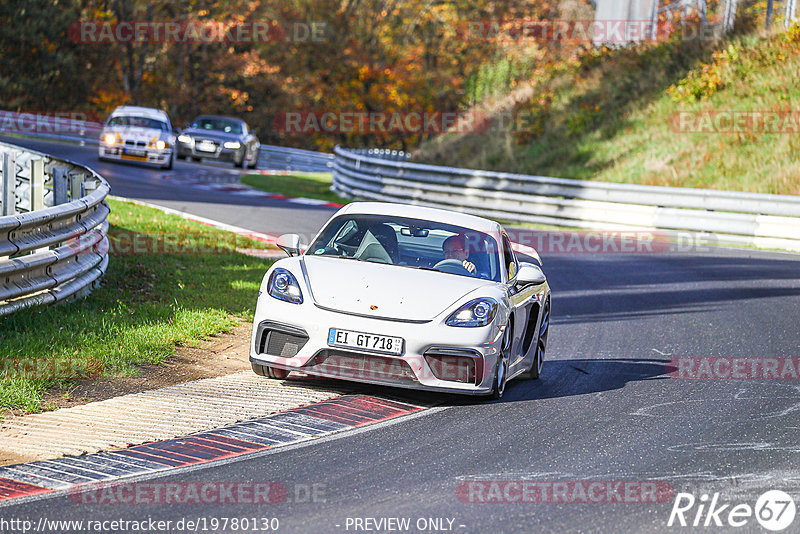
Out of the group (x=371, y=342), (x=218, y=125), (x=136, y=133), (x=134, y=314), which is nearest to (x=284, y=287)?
(x=371, y=342)

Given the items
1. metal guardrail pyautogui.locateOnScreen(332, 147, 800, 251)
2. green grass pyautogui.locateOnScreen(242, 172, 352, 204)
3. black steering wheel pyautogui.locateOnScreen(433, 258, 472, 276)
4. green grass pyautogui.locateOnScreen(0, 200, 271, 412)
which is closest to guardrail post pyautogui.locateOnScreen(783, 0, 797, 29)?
metal guardrail pyautogui.locateOnScreen(332, 147, 800, 251)

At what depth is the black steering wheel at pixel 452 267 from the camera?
8.69m

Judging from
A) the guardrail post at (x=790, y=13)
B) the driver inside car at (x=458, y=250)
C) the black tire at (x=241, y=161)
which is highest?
the guardrail post at (x=790, y=13)

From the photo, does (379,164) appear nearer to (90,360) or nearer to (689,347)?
(689,347)

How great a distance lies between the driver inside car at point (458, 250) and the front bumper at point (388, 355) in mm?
963

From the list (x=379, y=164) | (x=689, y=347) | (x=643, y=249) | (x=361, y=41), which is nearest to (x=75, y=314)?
(x=689, y=347)

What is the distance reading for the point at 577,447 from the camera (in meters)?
6.97

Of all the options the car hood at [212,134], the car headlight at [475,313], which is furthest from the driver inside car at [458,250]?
the car hood at [212,134]

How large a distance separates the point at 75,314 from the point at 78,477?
4177mm

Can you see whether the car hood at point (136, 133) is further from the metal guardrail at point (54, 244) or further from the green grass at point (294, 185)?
the metal guardrail at point (54, 244)

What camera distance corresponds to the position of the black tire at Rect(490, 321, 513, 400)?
26.8ft

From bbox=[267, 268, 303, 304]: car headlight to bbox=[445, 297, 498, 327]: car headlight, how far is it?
109cm

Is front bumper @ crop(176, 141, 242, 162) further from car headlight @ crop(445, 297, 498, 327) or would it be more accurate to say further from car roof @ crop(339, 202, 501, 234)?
car headlight @ crop(445, 297, 498, 327)

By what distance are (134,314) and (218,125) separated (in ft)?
89.3
